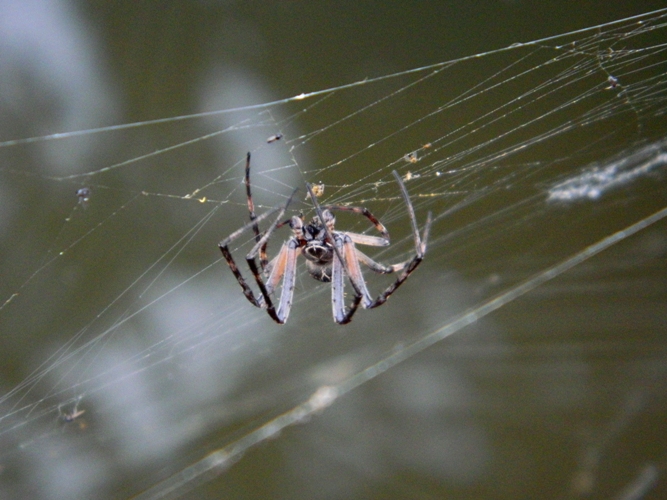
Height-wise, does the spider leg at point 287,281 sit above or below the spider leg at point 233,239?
below

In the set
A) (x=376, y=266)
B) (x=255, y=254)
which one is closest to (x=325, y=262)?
(x=376, y=266)

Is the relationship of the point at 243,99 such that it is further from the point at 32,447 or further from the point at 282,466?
the point at 282,466

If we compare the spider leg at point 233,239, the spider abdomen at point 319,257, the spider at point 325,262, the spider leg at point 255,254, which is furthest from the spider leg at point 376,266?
the spider leg at point 233,239

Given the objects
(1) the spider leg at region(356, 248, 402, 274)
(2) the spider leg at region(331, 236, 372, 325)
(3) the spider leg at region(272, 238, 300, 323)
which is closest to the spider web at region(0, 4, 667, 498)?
(2) the spider leg at region(331, 236, 372, 325)

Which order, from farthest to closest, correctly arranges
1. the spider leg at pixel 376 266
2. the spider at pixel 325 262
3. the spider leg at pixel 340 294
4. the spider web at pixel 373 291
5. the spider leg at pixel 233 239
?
1. the spider web at pixel 373 291
2. the spider leg at pixel 376 266
3. the spider leg at pixel 340 294
4. the spider at pixel 325 262
5. the spider leg at pixel 233 239

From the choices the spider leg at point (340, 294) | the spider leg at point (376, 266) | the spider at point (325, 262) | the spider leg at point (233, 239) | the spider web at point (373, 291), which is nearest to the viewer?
the spider leg at point (233, 239)

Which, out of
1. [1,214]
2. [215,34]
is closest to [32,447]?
[1,214]

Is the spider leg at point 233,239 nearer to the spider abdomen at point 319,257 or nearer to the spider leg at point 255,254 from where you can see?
the spider leg at point 255,254

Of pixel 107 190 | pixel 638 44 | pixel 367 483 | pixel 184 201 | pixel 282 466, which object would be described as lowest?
pixel 367 483
